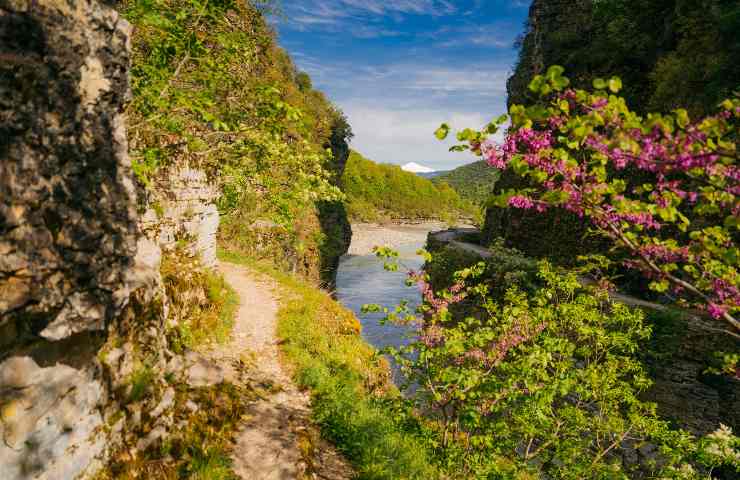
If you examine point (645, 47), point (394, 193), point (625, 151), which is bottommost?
point (625, 151)

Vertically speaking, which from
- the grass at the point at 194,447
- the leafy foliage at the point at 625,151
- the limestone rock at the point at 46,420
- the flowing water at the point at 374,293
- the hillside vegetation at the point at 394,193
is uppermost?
Answer: the hillside vegetation at the point at 394,193

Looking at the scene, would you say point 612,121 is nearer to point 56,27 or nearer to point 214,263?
point 56,27

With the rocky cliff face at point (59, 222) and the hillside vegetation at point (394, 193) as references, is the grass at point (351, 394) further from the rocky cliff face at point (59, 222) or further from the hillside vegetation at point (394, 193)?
the hillside vegetation at point (394, 193)

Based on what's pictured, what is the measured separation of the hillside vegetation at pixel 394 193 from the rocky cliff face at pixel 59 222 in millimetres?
106005

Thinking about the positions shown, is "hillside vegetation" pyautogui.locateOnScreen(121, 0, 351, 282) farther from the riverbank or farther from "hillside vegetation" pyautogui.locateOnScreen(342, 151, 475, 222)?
"hillside vegetation" pyautogui.locateOnScreen(342, 151, 475, 222)

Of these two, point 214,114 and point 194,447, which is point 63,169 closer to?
point 194,447

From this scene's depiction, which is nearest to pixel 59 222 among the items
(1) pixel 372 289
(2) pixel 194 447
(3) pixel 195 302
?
(2) pixel 194 447

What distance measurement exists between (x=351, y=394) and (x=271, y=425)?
2.16m

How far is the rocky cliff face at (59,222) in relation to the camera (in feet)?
7.77

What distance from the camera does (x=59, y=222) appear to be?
8.49ft

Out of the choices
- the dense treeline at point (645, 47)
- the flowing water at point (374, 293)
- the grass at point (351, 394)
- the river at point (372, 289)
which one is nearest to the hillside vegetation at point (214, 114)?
the grass at point (351, 394)

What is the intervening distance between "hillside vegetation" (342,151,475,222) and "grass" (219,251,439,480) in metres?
97.8

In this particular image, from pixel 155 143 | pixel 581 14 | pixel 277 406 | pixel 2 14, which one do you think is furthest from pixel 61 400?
pixel 581 14

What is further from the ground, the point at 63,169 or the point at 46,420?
the point at 63,169
